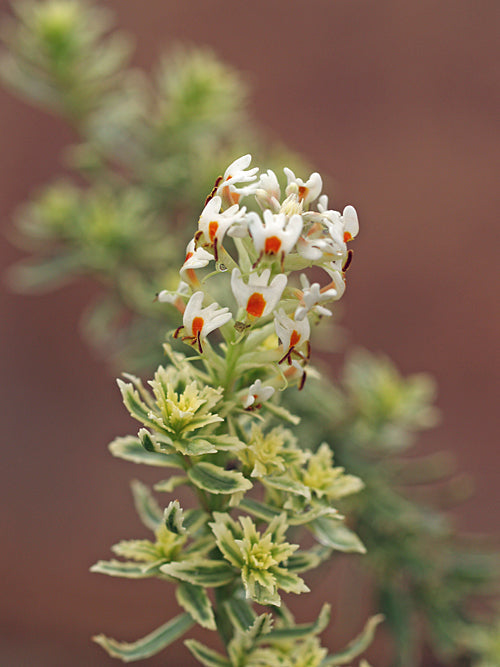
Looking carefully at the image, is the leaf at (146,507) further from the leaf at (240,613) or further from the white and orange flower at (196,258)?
the white and orange flower at (196,258)

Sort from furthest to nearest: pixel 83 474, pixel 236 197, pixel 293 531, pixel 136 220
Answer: pixel 83 474 < pixel 136 220 < pixel 293 531 < pixel 236 197

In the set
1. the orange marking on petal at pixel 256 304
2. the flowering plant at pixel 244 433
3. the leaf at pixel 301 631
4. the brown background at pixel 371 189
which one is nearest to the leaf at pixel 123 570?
the flowering plant at pixel 244 433

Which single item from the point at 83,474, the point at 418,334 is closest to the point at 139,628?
the point at 83,474

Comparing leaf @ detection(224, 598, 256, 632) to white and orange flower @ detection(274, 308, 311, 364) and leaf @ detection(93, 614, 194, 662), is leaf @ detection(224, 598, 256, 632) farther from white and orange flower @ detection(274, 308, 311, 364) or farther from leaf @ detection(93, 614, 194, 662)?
white and orange flower @ detection(274, 308, 311, 364)

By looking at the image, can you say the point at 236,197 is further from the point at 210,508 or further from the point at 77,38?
the point at 77,38

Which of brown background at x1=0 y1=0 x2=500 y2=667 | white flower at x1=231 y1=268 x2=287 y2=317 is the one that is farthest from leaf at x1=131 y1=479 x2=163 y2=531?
brown background at x1=0 y1=0 x2=500 y2=667

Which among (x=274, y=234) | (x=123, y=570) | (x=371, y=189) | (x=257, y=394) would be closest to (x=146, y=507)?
(x=123, y=570)
